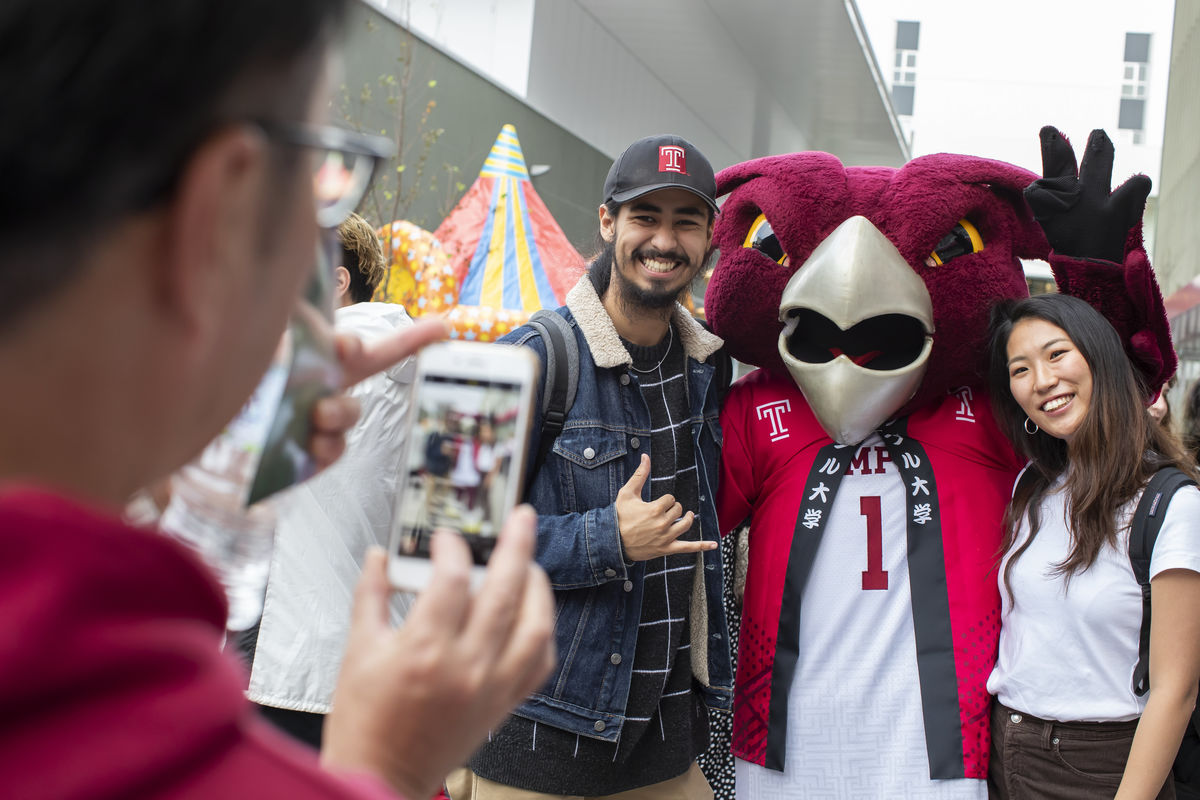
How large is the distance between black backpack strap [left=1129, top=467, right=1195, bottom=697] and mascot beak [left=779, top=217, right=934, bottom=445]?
624 mm

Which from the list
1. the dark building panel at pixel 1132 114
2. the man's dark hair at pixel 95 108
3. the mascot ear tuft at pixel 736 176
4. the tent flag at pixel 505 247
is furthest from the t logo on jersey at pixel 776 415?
the dark building panel at pixel 1132 114

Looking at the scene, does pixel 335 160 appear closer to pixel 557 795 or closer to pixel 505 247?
pixel 557 795

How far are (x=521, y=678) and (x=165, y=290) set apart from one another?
Answer: 1.36 ft

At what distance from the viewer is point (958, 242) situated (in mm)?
2924

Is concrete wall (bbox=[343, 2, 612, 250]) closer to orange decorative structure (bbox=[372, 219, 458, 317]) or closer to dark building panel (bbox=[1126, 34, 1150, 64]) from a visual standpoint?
orange decorative structure (bbox=[372, 219, 458, 317])

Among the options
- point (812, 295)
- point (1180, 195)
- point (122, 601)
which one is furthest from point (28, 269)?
point (1180, 195)

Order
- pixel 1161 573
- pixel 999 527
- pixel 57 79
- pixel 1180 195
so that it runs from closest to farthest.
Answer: pixel 57 79 → pixel 1161 573 → pixel 999 527 → pixel 1180 195

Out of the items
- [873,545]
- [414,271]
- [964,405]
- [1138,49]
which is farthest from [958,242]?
[1138,49]

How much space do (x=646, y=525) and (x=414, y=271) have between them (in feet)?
14.5

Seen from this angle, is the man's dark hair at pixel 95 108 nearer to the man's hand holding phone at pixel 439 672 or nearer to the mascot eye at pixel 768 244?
the man's hand holding phone at pixel 439 672

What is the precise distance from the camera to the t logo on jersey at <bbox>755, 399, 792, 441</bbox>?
2.95 metres

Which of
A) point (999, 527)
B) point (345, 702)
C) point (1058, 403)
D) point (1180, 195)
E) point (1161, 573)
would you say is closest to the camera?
point (345, 702)

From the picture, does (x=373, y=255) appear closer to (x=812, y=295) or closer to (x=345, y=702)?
(x=812, y=295)

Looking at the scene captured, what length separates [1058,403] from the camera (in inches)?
103
